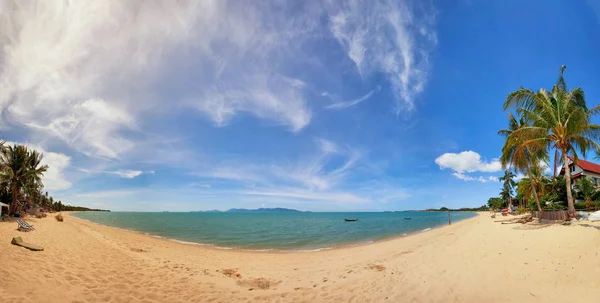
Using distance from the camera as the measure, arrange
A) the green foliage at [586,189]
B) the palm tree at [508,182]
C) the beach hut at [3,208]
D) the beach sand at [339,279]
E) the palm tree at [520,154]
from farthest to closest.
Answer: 1. the palm tree at [508,182]
2. the beach hut at [3,208]
3. the green foliage at [586,189]
4. the palm tree at [520,154]
5. the beach sand at [339,279]

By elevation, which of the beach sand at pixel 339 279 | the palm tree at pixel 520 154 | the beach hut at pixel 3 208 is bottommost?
the beach sand at pixel 339 279

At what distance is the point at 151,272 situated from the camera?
30.7 ft

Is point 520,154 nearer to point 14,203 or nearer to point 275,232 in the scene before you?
point 275,232

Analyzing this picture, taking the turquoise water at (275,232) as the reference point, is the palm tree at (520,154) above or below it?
above

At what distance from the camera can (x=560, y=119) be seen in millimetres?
14969

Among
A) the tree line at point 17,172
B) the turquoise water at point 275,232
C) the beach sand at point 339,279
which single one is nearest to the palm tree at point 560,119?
the beach sand at point 339,279

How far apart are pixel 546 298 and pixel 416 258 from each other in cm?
589

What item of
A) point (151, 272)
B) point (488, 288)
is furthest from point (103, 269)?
point (488, 288)

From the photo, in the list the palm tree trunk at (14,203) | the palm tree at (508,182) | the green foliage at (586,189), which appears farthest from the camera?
the palm tree at (508,182)

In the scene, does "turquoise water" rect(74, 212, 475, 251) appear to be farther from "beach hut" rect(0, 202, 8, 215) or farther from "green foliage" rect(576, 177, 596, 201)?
"green foliage" rect(576, 177, 596, 201)

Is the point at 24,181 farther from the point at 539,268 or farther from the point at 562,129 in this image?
the point at 562,129

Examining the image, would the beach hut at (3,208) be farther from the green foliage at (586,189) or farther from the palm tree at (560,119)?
the green foliage at (586,189)

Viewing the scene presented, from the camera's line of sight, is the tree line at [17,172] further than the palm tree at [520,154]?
Yes

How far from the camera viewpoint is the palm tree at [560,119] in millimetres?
14469
